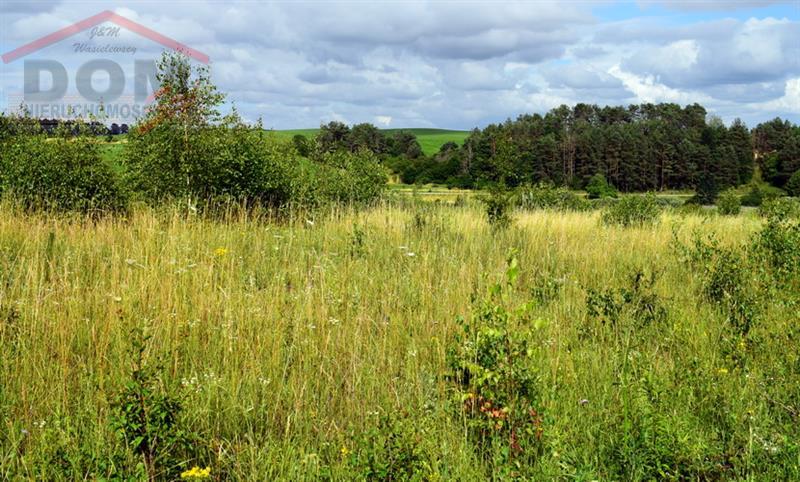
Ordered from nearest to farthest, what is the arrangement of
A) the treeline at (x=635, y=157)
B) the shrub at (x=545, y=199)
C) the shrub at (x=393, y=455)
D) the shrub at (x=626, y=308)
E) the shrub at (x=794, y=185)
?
the shrub at (x=393, y=455)
the shrub at (x=626, y=308)
the shrub at (x=545, y=199)
the shrub at (x=794, y=185)
the treeline at (x=635, y=157)

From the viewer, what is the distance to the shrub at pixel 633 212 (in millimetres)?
13491

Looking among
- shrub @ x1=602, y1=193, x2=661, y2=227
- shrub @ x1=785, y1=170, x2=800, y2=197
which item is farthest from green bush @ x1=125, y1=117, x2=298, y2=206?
shrub @ x1=785, y1=170, x2=800, y2=197

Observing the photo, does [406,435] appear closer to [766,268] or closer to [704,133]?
[766,268]

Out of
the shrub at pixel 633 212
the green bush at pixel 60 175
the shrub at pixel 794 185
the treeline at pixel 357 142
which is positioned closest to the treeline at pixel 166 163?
the green bush at pixel 60 175

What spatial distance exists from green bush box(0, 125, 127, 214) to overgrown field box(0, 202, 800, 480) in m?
5.32

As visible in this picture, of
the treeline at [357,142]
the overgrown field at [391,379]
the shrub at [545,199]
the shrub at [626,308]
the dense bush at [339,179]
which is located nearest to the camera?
the overgrown field at [391,379]

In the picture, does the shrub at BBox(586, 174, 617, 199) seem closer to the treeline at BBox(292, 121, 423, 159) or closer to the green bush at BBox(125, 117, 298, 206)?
the treeline at BBox(292, 121, 423, 159)

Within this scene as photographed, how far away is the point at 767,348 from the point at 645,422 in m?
1.94

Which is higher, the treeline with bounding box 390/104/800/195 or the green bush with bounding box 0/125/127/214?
the treeline with bounding box 390/104/800/195

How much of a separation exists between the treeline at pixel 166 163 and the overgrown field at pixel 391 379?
543 cm

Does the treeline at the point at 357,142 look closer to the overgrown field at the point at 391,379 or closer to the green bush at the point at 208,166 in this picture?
the green bush at the point at 208,166

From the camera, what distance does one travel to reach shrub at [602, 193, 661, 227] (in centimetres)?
1349

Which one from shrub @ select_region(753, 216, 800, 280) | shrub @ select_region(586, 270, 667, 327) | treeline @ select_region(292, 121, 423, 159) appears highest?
treeline @ select_region(292, 121, 423, 159)

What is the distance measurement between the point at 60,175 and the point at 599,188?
69495 millimetres
